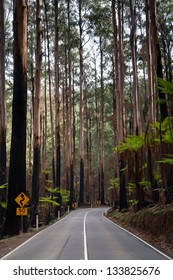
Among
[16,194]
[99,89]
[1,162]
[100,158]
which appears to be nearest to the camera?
[16,194]

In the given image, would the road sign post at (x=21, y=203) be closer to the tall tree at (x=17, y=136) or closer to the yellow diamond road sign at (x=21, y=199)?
the yellow diamond road sign at (x=21, y=199)

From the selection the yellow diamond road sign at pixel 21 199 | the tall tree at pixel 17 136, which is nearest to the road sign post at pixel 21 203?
the yellow diamond road sign at pixel 21 199

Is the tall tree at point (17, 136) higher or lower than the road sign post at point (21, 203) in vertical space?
higher

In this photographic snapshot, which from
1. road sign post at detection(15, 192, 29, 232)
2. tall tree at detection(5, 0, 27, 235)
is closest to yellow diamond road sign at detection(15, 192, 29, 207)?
road sign post at detection(15, 192, 29, 232)

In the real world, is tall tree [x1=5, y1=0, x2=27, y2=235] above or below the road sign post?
above

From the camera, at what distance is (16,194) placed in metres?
19.1

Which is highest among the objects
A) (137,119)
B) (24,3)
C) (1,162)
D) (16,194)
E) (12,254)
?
(24,3)

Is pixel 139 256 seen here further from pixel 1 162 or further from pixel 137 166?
pixel 1 162

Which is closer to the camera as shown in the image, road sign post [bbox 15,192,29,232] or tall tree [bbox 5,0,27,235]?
road sign post [bbox 15,192,29,232]

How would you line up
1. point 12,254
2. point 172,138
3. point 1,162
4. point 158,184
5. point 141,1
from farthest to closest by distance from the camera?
point 141,1, point 1,162, point 158,184, point 172,138, point 12,254

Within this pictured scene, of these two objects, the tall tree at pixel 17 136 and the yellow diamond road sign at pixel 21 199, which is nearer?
the yellow diamond road sign at pixel 21 199

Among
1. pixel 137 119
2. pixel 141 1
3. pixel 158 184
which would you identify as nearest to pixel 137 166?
pixel 158 184

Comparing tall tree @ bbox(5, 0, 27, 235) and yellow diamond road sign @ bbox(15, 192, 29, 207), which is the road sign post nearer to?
yellow diamond road sign @ bbox(15, 192, 29, 207)

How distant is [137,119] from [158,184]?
5.65 metres
